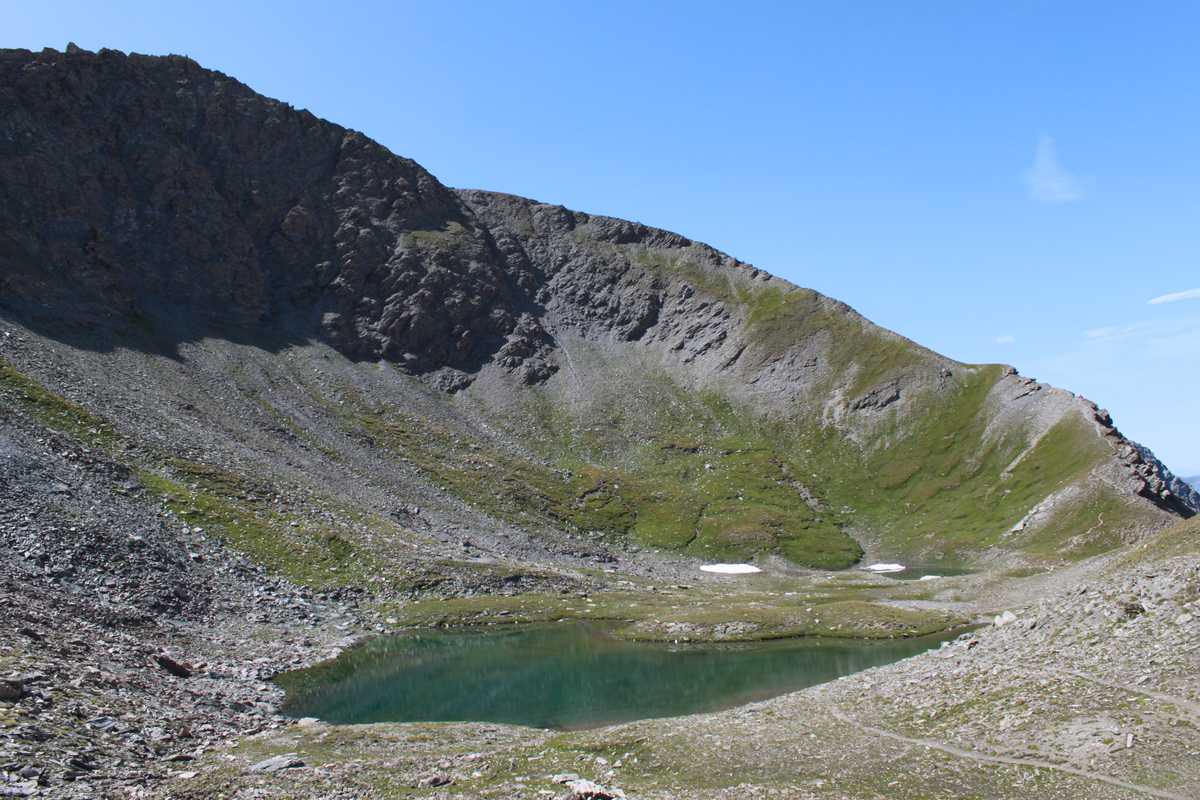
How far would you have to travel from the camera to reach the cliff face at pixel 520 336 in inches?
4867

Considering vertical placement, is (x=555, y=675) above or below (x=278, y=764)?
below

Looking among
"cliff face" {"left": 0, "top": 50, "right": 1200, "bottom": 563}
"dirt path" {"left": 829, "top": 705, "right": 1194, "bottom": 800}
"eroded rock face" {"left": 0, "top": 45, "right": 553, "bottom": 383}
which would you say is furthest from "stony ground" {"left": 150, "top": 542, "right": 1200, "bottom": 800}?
"eroded rock face" {"left": 0, "top": 45, "right": 553, "bottom": 383}

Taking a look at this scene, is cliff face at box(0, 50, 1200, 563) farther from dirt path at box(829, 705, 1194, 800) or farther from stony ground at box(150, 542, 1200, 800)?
dirt path at box(829, 705, 1194, 800)

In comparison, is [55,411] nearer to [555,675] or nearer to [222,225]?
[555,675]

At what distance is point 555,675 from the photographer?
52.6 meters

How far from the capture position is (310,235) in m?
175

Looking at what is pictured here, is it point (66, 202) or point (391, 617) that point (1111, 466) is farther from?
point (66, 202)

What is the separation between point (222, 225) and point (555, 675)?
142 meters

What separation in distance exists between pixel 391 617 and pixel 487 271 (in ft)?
436

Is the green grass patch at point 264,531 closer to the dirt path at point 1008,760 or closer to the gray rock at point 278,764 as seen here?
the gray rock at point 278,764

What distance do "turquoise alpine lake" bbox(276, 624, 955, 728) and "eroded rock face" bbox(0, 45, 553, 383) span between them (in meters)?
94.8

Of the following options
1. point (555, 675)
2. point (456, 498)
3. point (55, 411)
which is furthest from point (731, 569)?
point (55, 411)

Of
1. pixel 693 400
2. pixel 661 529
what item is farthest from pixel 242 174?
pixel 661 529

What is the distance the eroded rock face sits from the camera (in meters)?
133
